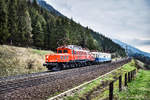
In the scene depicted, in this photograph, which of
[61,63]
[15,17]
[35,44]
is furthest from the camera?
[35,44]

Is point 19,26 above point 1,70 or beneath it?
above

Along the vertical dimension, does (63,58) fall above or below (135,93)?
above

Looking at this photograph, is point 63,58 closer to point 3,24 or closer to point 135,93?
point 135,93

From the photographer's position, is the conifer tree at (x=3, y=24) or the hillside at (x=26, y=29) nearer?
the conifer tree at (x=3, y=24)

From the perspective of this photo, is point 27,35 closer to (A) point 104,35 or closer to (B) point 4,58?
(B) point 4,58

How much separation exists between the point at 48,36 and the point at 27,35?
11.2 meters

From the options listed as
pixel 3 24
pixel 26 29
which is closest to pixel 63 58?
pixel 3 24

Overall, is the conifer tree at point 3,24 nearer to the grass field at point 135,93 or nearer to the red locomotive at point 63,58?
the red locomotive at point 63,58

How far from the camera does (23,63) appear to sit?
22797 mm

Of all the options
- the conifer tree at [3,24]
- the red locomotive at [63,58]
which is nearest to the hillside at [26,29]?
the conifer tree at [3,24]

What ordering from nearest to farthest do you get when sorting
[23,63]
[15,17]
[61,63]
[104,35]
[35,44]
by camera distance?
[61,63] → [23,63] → [15,17] → [35,44] → [104,35]

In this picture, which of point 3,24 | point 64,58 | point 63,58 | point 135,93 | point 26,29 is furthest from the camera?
point 26,29

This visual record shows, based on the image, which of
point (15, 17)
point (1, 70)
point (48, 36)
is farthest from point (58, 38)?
point (1, 70)

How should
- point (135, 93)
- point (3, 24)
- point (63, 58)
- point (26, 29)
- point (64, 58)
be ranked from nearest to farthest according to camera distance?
point (135, 93) → point (63, 58) → point (64, 58) → point (3, 24) → point (26, 29)
